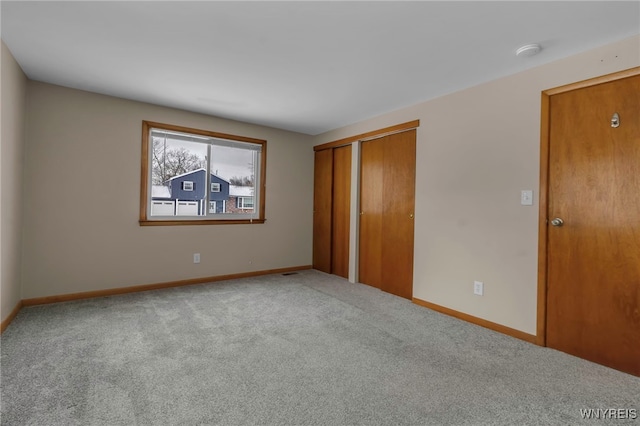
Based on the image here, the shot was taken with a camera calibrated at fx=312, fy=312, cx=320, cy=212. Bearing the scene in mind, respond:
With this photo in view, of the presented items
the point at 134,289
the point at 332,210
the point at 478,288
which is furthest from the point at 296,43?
the point at 134,289

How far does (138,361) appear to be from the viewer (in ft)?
6.65

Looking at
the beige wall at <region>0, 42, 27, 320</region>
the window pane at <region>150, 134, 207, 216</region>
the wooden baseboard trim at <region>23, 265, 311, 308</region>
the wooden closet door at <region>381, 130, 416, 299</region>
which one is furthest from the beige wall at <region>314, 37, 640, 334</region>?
the beige wall at <region>0, 42, 27, 320</region>

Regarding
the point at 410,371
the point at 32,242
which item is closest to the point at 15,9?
the point at 32,242

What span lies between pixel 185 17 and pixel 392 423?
2.55m

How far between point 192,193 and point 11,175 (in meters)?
1.70

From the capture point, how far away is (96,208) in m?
3.35

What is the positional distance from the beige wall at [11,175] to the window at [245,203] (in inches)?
89.1

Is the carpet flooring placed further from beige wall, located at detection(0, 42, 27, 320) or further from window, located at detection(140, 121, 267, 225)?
window, located at detection(140, 121, 267, 225)

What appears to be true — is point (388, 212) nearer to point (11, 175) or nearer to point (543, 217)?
point (543, 217)

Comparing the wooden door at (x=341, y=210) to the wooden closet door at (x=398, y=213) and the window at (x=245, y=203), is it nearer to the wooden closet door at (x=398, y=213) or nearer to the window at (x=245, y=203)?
the wooden closet door at (x=398, y=213)

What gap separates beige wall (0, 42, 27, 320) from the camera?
7.82 feet

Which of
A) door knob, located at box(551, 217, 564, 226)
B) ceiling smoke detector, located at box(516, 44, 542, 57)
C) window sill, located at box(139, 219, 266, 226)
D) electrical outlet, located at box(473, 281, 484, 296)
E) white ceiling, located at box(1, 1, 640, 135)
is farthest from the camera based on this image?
window sill, located at box(139, 219, 266, 226)

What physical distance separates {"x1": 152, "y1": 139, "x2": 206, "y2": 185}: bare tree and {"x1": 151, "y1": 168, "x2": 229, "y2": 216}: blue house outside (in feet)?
0.21

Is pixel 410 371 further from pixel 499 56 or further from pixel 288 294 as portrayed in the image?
pixel 499 56
